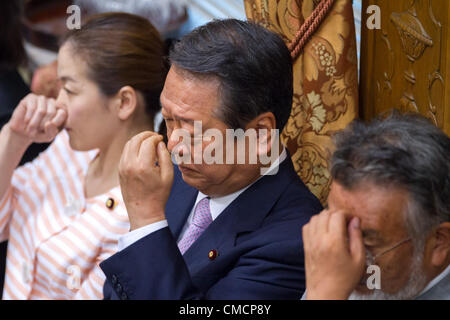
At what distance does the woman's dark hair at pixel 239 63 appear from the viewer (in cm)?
157

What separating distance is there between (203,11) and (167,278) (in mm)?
1681

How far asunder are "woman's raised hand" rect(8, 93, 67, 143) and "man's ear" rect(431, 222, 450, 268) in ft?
4.17

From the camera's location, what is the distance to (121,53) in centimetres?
210

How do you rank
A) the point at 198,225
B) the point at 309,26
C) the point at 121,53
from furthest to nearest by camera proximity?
the point at 121,53, the point at 309,26, the point at 198,225

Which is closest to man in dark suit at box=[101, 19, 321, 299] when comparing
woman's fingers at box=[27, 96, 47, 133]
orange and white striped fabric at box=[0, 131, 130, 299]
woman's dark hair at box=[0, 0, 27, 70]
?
orange and white striped fabric at box=[0, 131, 130, 299]

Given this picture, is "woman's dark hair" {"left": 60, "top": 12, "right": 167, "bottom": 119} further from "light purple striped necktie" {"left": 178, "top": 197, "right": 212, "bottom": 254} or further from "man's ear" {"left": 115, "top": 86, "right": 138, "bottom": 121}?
"light purple striped necktie" {"left": 178, "top": 197, "right": 212, "bottom": 254}

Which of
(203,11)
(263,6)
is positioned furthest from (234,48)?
(203,11)

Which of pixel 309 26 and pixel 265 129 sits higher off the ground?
pixel 309 26

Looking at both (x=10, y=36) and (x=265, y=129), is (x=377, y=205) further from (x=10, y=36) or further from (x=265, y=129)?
(x=10, y=36)

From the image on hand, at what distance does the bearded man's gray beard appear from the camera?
1351mm

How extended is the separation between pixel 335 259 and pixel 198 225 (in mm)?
552

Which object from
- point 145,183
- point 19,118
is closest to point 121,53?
point 19,118
